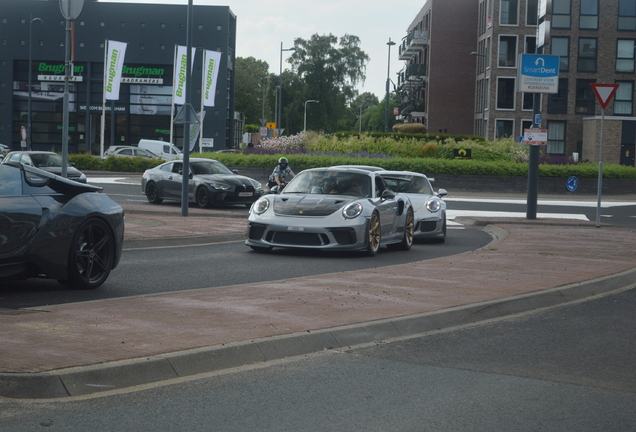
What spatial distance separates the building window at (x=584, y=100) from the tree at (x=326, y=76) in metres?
33.6

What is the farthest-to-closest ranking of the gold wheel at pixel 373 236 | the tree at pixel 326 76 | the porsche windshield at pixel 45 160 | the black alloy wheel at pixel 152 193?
the tree at pixel 326 76, the porsche windshield at pixel 45 160, the black alloy wheel at pixel 152 193, the gold wheel at pixel 373 236

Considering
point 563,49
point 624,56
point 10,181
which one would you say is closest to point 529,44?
point 563,49

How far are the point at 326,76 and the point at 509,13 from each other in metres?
31.1

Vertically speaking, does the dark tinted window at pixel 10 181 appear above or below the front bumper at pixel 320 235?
above

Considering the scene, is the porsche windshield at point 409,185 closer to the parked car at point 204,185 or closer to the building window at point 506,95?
the parked car at point 204,185

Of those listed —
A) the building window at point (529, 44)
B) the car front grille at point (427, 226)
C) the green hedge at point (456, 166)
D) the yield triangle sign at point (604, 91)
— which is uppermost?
the building window at point (529, 44)

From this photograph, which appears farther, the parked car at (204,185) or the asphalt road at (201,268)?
the parked car at (204,185)

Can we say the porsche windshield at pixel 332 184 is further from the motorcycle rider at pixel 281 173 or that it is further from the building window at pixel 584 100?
the building window at pixel 584 100

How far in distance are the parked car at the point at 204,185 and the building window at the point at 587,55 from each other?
4464 centimetres

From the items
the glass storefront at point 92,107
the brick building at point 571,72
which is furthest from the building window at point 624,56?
the glass storefront at point 92,107

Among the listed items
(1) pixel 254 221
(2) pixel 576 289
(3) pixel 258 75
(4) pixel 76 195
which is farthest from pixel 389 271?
(3) pixel 258 75

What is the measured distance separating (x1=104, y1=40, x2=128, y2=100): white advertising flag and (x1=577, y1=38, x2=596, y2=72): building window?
1350 inches

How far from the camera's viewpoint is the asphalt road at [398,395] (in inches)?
177

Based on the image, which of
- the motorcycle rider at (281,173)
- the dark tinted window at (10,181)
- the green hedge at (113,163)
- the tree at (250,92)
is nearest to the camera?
the dark tinted window at (10,181)
